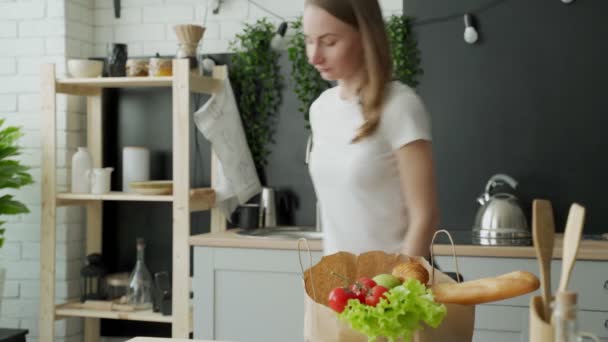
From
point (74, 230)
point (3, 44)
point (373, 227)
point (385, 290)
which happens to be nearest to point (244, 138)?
point (74, 230)

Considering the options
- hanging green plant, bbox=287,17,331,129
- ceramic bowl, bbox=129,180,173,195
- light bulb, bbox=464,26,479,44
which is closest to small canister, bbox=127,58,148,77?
ceramic bowl, bbox=129,180,173,195

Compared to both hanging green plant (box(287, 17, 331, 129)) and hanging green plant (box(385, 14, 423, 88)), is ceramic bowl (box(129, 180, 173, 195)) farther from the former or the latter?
hanging green plant (box(385, 14, 423, 88))

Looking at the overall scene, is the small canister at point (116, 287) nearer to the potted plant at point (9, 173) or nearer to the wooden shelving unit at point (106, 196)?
the wooden shelving unit at point (106, 196)

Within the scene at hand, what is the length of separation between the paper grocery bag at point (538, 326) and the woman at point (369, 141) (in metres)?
0.80

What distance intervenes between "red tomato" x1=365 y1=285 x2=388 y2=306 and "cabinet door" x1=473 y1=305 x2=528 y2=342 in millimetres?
1984

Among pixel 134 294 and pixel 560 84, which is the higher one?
pixel 560 84

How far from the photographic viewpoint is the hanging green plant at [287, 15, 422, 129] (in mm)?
3744

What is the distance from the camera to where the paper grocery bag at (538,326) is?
1027mm

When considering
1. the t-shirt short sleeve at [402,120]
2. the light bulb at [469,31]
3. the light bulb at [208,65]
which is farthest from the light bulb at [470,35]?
the t-shirt short sleeve at [402,120]

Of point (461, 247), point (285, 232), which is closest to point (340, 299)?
point (461, 247)

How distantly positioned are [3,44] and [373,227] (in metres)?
2.85

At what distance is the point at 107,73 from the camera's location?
165 inches

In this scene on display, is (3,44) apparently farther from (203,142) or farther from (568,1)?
(568,1)

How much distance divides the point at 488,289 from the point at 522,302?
190cm
